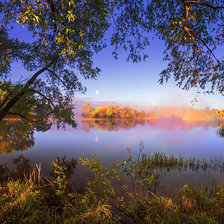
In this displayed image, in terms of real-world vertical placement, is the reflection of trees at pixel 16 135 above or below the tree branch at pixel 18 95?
below

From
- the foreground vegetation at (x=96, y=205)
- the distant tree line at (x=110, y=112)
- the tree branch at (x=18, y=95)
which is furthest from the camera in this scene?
the distant tree line at (x=110, y=112)

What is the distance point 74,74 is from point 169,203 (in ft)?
34.8

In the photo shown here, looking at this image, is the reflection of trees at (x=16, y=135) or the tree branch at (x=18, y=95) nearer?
the tree branch at (x=18, y=95)

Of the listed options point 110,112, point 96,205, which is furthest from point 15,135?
point 110,112

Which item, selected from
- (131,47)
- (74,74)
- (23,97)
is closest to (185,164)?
(131,47)

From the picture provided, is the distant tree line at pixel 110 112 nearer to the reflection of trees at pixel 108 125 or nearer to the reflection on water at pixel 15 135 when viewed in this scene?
the reflection of trees at pixel 108 125

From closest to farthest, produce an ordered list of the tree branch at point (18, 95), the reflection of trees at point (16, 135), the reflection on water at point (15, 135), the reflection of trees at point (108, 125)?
the tree branch at point (18, 95), the reflection of trees at point (16, 135), the reflection on water at point (15, 135), the reflection of trees at point (108, 125)

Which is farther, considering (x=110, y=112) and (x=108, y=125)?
(x=110, y=112)

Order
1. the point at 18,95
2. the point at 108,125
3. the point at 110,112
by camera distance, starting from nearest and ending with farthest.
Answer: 1. the point at 18,95
2. the point at 108,125
3. the point at 110,112

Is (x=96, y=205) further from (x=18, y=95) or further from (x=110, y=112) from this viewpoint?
(x=110, y=112)

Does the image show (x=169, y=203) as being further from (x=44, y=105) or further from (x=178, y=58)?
(x=44, y=105)

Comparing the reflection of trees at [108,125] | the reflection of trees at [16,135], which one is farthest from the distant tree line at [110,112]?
the reflection of trees at [16,135]

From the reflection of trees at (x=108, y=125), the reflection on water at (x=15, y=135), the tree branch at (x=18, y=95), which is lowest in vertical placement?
the reflection of trees at (x=108, y=125)

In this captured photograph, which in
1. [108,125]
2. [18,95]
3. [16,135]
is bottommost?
[108,125]
